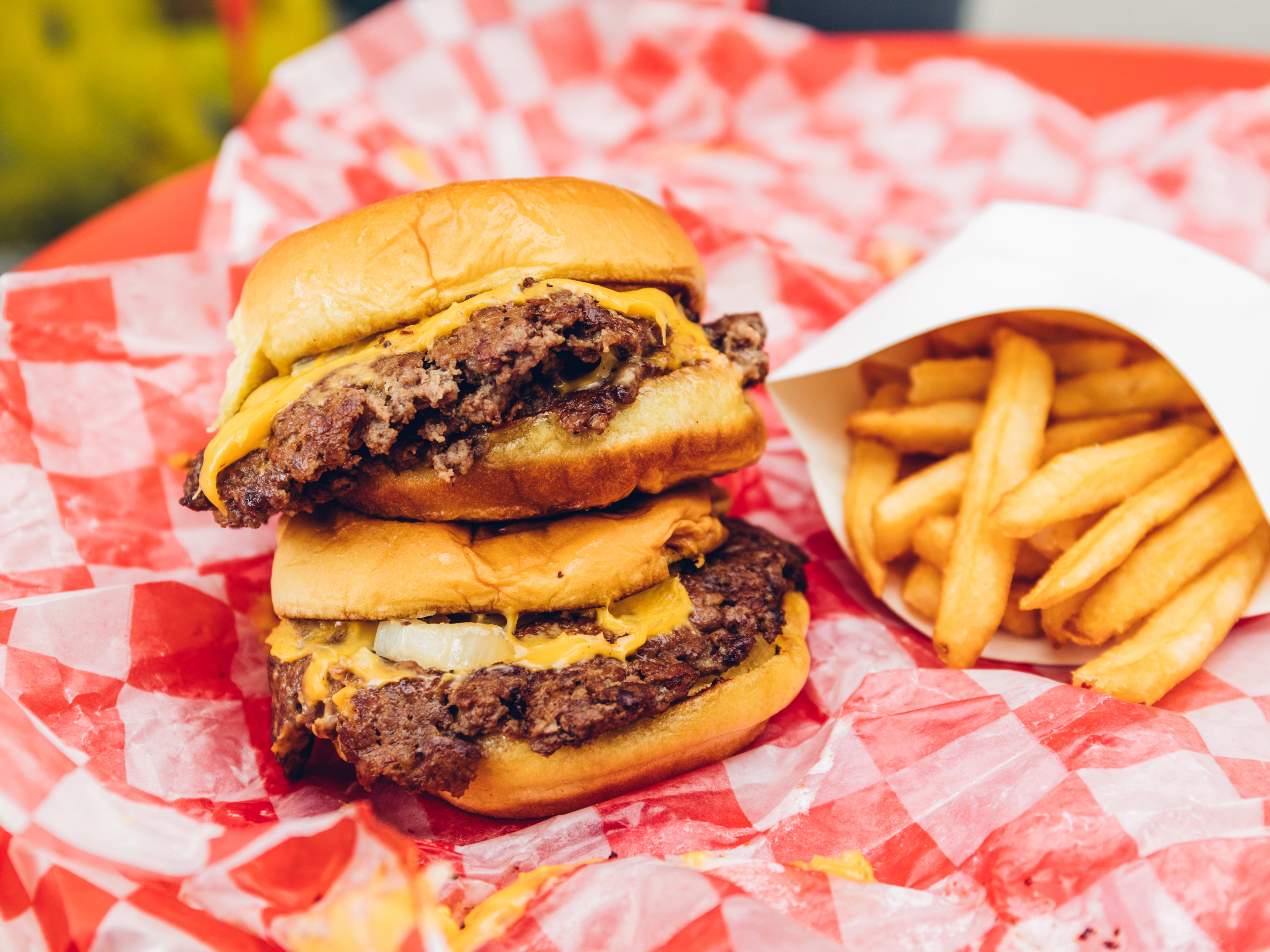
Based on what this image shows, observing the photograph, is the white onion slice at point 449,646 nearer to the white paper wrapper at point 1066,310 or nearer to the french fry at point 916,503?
the french fry at point 916,503

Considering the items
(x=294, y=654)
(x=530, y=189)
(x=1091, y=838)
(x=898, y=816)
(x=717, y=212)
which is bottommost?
(x=898, y=816)

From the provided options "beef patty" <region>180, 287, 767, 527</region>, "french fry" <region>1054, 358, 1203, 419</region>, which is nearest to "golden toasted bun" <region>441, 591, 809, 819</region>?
"beef patty" <region>180, 287, 767, 527</region>

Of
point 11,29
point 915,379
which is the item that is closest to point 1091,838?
point 915,379

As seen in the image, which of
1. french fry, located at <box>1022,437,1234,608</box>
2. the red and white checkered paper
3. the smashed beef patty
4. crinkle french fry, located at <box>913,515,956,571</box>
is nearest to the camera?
the red and white checkered paper

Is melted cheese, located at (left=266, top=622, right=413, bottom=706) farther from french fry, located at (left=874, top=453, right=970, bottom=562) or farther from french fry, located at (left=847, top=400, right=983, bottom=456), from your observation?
french fry, located at (left=847, top=400, right=983, bottom=456)

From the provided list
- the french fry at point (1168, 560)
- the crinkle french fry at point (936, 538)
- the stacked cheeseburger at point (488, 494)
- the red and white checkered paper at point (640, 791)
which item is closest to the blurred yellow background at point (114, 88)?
the red and white checkered paper at point (640, 791)

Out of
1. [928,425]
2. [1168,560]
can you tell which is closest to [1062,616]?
[1168,560]

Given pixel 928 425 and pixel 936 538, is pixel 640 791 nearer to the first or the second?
pixel 936 538

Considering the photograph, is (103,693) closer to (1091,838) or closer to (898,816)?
(898,816)
